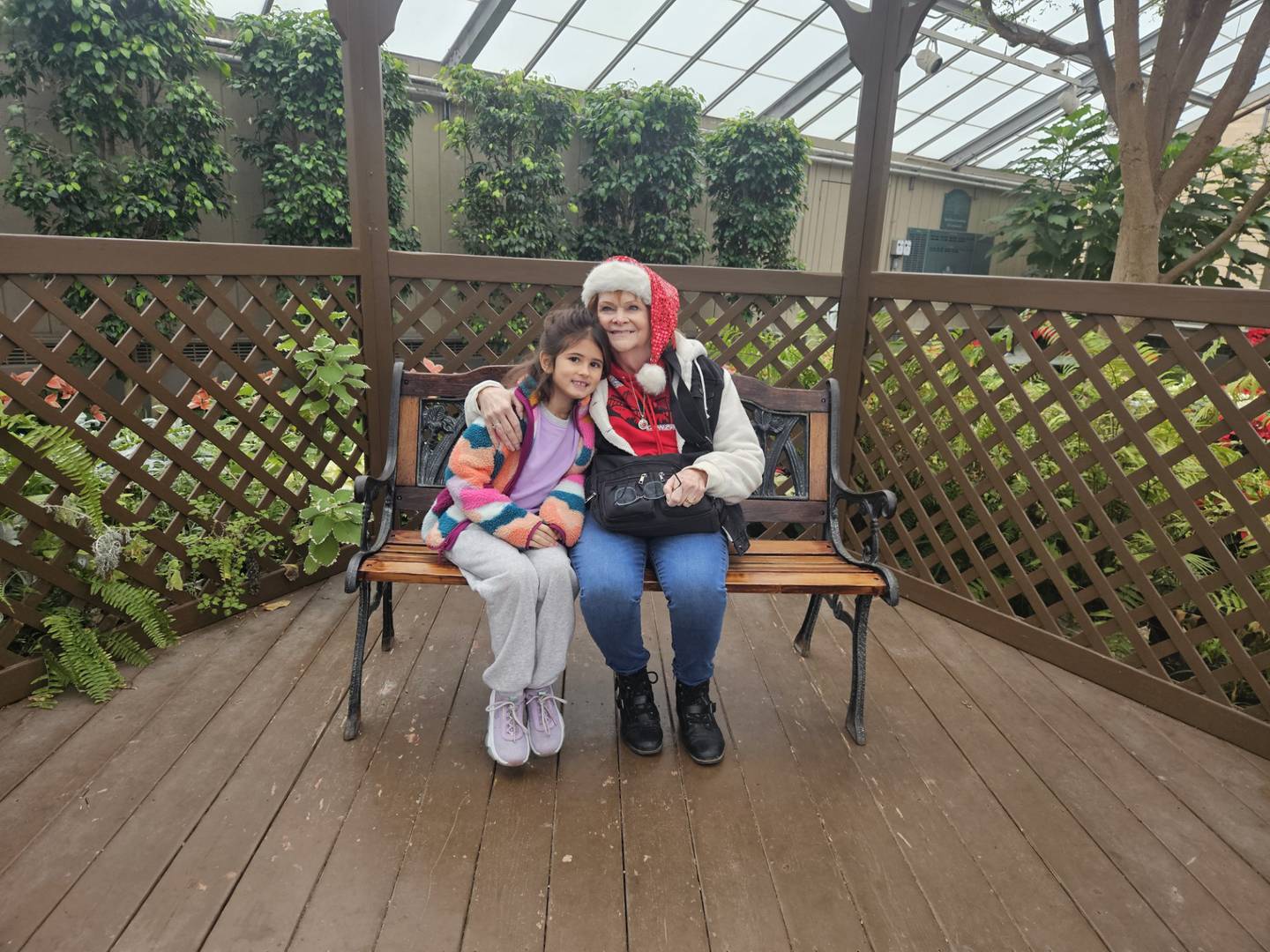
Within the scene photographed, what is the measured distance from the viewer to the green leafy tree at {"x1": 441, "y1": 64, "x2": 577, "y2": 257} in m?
7.43

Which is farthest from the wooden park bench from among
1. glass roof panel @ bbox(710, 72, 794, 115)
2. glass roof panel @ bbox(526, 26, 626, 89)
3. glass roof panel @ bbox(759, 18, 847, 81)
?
glass roof panel @ bbox(710, 72, 794, 115)

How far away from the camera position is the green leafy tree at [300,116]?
6406 millimetres

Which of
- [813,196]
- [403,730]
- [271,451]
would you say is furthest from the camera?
[813,196]

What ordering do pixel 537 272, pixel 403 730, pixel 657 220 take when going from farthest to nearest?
Result: pixel 657 220
pixel 537 272
pixel 403 730

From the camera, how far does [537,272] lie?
3072 millimetres

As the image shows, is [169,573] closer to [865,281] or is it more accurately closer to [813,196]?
[865,281]

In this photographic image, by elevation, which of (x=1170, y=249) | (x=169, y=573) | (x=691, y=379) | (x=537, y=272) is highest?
(x=1170, y=249)

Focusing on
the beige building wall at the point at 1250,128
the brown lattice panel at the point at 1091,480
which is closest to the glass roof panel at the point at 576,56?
the brown lattice panel at the point at 1091,480

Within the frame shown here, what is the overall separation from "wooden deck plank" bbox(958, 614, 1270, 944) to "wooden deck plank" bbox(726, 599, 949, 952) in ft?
2.05

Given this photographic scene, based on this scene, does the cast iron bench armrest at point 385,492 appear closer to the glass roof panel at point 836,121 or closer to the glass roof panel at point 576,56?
the glass roof panel at point 576,56

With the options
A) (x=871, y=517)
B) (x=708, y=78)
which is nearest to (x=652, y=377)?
(x=871, y=517)

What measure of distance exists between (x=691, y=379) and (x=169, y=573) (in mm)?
Answer: 1795

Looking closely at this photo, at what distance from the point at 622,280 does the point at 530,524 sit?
67 centimetres

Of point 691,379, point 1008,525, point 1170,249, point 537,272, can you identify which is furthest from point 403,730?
point 1170,249
